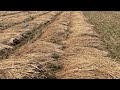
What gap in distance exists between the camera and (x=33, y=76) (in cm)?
605

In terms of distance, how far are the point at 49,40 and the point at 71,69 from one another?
4.31 m

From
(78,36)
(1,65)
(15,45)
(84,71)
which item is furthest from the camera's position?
(78,36)

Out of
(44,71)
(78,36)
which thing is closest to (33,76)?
(44,71)

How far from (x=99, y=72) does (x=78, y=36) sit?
5709 millimetres

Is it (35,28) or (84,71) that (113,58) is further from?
(35,28)

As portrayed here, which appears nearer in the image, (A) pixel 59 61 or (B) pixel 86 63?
(B) pixel 86 63

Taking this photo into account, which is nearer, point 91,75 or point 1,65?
point 91,75

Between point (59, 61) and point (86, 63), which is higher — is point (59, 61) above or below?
below
